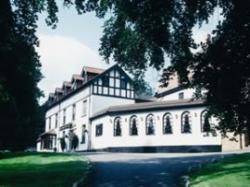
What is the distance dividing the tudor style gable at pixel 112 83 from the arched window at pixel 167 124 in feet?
36.3

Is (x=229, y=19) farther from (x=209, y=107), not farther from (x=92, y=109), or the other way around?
(x=92, y=109)

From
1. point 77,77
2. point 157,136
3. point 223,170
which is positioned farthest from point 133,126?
point 223,170

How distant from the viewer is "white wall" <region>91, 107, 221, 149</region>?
39594mm

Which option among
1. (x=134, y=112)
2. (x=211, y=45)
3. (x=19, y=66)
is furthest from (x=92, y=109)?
(x=211, y=45)

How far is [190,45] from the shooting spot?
16.0 m

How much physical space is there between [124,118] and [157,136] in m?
4.68

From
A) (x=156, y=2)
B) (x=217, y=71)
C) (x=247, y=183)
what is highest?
(x=156, y=2)

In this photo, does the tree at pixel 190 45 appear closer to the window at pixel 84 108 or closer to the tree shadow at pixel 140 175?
the tree shadow at pixel 140 175

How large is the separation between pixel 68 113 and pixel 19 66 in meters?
41.9

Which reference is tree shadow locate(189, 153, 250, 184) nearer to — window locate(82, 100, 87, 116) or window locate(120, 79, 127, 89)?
window locate(120, 79, 127, 89)

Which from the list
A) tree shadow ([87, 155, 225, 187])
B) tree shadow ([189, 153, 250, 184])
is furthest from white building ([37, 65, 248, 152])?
tree shadow ([87, 155, 225, 187])

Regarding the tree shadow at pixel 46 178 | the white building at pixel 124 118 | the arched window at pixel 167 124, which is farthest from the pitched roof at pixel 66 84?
the tree shadow at pixel 46 178

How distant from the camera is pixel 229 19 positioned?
1465 cm

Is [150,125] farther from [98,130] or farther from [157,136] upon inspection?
[98,130]
